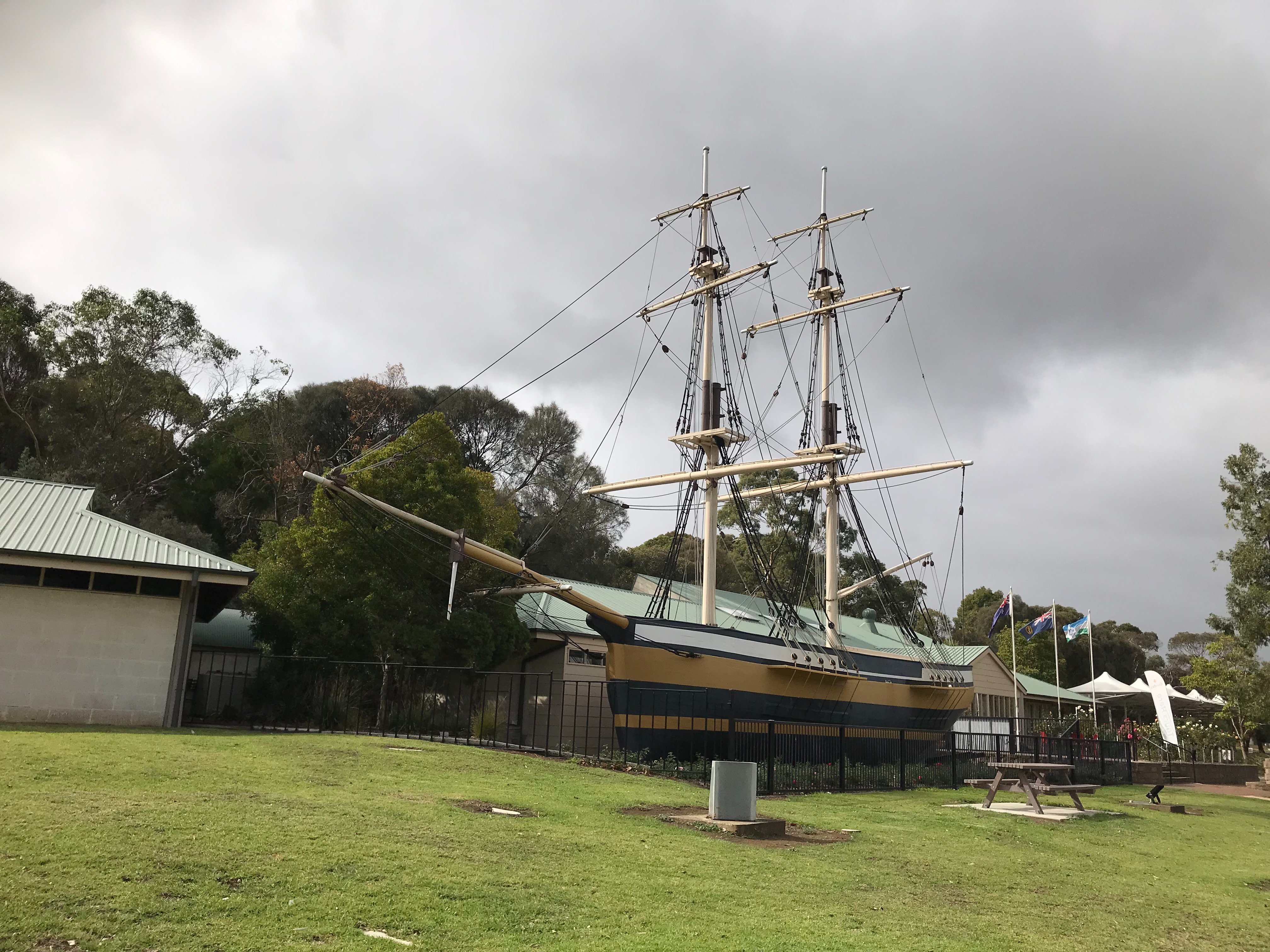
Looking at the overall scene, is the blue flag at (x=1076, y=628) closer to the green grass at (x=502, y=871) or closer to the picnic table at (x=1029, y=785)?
the picnic table at (x=1029, y=785)

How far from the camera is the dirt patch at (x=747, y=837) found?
11266 mm

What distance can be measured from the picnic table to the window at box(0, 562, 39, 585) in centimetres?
1878

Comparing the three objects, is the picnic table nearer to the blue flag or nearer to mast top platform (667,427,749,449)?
mast top platform (667,427,749,449)

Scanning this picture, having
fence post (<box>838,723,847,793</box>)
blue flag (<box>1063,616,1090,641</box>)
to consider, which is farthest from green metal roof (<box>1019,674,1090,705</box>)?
fence post (<box>838,723,847,793</box>)

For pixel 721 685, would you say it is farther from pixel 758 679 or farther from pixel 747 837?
pixel 747 837

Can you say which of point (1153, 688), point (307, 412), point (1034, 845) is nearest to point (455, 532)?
point (1034, 845)

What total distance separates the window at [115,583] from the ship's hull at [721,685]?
399 inches

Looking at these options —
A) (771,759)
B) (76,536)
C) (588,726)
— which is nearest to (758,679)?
(588,726)

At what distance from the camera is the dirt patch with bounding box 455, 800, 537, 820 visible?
11.2 m

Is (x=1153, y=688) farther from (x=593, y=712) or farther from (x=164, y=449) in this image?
(x=164, y=449)

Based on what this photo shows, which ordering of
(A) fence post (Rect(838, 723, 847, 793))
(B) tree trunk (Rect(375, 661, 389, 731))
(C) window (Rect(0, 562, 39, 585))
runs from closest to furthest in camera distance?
(A) fence post (Rect(838, 723, 847, 793)), (C) window (Rect(0, 562, 39, 585)), (B) tree trunk (Rect(375, 661, 389, 731))

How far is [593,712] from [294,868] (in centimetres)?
2098

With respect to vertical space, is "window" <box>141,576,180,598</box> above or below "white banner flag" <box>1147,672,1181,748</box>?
above

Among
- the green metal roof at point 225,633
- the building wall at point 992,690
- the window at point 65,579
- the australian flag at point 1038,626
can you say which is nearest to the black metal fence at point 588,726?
the green metal roof at point 225,633
